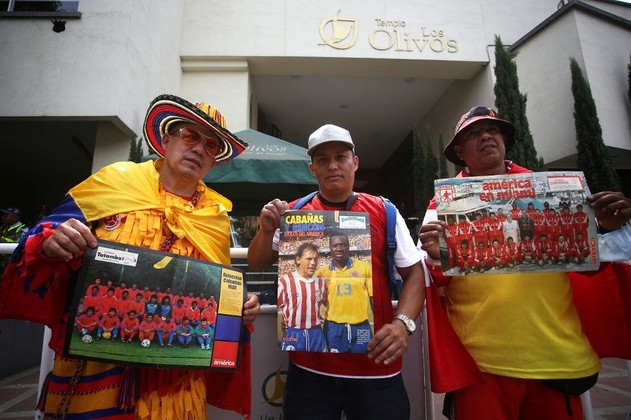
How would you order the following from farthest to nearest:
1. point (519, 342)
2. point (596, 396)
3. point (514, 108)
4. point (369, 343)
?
point (514, 108)
point (596, 396)
point (519, 342)
point (369, 343)

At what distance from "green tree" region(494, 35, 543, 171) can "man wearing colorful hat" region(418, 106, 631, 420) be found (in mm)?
5765

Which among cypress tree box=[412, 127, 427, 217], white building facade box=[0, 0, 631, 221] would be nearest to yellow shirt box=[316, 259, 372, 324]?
white building facade box=[0, 0, 631, 221]

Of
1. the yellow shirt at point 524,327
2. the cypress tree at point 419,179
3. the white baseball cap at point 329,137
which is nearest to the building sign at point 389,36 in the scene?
the cypress tree at point 419,179

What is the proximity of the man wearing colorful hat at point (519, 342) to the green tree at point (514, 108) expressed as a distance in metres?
5.76

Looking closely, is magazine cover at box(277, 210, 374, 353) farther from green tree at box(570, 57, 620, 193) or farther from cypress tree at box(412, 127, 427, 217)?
cypress tree at box(412, 127, 427, 217)

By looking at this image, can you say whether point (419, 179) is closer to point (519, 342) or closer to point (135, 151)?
point (135, 151)

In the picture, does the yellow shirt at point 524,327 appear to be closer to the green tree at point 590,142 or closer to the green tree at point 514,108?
the green tree at point 514,108

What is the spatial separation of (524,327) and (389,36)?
332 inches

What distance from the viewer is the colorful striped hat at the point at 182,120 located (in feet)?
5.60

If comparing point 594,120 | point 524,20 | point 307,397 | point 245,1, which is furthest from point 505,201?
point 524,20

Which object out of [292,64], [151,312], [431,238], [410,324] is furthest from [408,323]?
[292,64]

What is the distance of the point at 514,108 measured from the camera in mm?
6895

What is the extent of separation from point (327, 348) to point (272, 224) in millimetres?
638

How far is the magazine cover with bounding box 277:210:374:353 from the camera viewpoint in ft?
4.59
